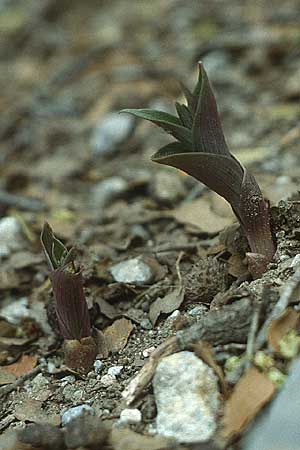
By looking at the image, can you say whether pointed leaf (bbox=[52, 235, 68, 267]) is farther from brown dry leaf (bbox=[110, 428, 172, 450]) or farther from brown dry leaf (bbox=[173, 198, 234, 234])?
brown dry leaf (bbox=[173, 198, 234, 234])

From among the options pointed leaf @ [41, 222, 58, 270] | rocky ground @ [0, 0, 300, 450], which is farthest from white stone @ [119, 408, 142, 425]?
pointed leaf @ [41, 222, 58, 270]

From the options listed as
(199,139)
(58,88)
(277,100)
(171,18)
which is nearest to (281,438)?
(199,139)

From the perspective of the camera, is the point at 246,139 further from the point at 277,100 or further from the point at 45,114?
the point at 45,114

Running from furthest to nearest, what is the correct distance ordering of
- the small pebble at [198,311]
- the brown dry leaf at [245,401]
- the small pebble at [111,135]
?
the small pebble at [111,135] → the small pebble at [198,311] → the brown dry leaf at [245,401]

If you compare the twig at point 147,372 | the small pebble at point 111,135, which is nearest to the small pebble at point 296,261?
the twig at point 147,372

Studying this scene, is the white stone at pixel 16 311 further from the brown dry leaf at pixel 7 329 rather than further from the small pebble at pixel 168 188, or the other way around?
the small pebble at pixel 168 188

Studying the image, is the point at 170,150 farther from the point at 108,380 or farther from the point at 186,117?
the point at 108,380

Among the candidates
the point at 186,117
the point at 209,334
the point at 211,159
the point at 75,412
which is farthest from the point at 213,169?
the point at 75,412
